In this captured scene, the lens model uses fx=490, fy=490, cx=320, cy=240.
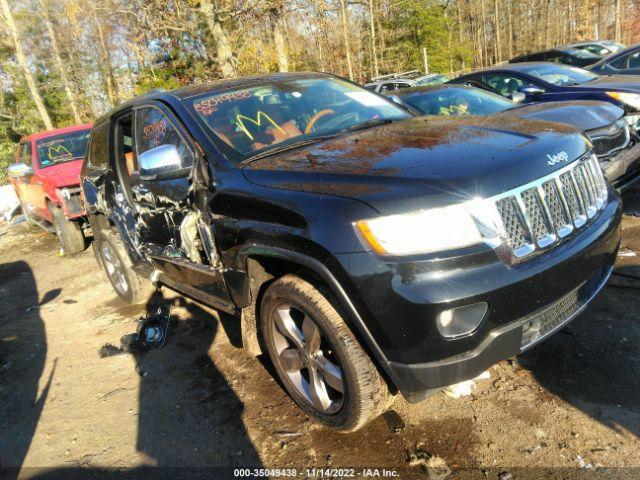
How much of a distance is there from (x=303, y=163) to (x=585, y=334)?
2108 mm

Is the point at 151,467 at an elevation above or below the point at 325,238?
below

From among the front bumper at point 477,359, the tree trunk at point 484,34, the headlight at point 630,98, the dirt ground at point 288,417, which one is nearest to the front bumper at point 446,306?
the front bumper at point 477,359

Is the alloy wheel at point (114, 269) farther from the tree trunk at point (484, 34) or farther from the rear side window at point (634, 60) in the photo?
the tree trunk at point (484, 34)

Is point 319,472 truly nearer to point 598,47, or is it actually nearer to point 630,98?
point 630,98

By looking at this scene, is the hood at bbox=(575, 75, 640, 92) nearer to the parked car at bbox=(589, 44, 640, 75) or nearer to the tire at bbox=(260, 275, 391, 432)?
the parked car at bbox=(589, 44, 640, 75)

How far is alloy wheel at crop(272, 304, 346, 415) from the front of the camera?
8.10ft

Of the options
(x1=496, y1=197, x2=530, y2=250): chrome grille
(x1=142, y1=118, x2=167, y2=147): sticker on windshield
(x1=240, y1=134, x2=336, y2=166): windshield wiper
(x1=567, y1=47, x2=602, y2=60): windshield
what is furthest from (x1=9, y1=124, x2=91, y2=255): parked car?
(x1=567, y1=47, x2=602, y2=60): windshield

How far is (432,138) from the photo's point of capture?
2.62m

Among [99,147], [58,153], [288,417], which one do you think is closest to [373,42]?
[58,153]

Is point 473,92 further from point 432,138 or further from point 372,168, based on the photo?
point 372,168

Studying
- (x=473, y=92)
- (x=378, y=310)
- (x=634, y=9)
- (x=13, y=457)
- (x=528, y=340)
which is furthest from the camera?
(x=634, y=9)

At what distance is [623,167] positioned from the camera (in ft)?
15.5

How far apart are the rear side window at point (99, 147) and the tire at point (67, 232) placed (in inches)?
104

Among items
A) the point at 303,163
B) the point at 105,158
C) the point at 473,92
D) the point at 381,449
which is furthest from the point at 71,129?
the point at 381,449
